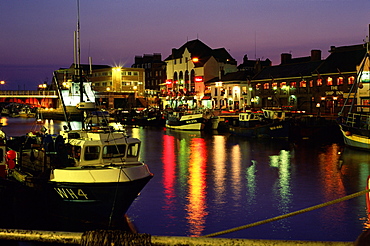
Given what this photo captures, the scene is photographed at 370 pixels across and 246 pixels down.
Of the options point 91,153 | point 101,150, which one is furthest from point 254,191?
point 91,153

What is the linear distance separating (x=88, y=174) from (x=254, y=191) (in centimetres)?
1345

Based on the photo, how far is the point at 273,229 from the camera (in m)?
20.4

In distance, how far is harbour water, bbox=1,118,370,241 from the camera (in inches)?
817

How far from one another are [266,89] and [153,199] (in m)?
71.4

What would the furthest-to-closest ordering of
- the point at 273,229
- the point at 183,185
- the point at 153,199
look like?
the point at 183,185 → the point at 153,199 → the point at 273,229

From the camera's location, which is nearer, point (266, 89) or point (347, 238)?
point (347, 238)

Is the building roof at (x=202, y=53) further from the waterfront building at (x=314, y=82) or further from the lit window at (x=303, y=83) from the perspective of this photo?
the lit window at (x=303, y=83)

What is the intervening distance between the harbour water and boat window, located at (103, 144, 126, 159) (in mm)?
3450

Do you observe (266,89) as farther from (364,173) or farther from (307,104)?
(364,173)

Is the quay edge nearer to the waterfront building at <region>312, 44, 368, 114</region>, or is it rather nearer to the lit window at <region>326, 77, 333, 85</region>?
the waterfront building at <region>312, 44, 368, 114</region>

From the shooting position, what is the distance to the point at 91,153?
2112 centimetres

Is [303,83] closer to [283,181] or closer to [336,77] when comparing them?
[336,77]

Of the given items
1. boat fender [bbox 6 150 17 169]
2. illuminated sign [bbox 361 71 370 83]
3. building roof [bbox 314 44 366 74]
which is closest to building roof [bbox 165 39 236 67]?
building roof [bbox 314 44 366 74]

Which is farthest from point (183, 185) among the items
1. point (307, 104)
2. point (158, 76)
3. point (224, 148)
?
point (158, 76)
